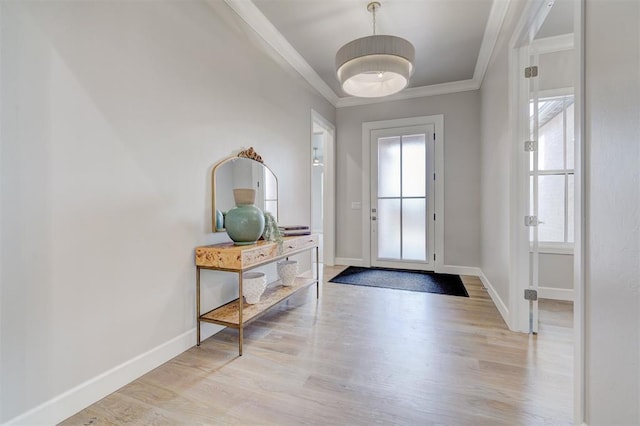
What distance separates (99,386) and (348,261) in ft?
12.5

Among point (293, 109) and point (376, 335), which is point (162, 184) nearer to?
point (376, 335)

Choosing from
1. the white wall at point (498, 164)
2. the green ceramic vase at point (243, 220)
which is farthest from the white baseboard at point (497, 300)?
the green ceramic vase at point (243, 220)

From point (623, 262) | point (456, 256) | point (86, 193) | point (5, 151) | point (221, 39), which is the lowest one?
point (456, 256)

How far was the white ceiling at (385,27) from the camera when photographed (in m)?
2.55

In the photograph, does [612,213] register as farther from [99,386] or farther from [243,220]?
[99,386]

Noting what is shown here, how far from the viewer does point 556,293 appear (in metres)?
3.24

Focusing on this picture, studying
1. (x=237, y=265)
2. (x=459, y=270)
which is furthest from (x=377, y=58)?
(x=459, y=270)

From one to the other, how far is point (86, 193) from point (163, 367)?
3.83 feet

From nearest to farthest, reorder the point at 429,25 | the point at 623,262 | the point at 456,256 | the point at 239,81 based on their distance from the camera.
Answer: the point at 623,262 < the point at 239,81 < the point at 429,25 < the point at 456,256

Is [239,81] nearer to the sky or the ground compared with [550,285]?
nearer to the sky

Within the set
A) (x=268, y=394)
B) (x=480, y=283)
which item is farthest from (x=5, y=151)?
(x=480, y=283)

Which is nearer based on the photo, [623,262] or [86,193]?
[623,262]

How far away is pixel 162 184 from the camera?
195 cm

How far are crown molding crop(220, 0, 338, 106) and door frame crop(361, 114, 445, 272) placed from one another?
110 centimetres
